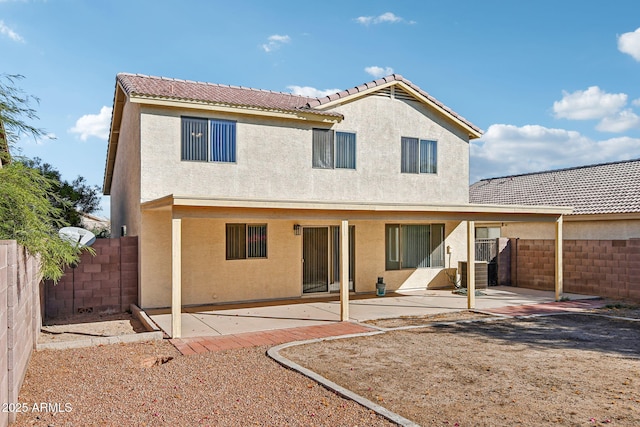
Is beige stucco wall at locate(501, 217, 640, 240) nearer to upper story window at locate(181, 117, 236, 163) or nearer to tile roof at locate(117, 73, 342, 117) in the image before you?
tile roof at locate(117, 73, 342, 117)

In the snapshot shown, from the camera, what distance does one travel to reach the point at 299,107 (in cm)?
1457

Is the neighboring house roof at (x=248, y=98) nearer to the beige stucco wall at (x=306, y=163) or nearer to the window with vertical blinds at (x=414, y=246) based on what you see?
the beige stucco wall at (x=306, y=163)

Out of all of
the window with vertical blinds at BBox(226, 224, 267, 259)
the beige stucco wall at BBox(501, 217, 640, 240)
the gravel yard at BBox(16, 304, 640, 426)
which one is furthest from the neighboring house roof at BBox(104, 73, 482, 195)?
the gravel yard at BBox(16, 304, 640, 426)

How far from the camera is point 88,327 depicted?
10367 mm

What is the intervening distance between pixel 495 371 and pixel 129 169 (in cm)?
1182

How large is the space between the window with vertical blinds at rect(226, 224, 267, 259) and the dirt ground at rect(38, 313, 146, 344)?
126 inches

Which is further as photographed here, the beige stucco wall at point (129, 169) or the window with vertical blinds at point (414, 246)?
the window with vertical blinds at point (414, 246)

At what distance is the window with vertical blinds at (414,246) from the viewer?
1593 centimetres

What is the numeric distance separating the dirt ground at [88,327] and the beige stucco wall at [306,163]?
3173mm

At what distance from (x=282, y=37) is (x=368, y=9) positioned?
407 centimetres

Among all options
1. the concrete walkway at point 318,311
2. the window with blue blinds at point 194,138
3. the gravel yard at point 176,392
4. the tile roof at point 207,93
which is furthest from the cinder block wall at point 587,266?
the gravel yard at point 176,392

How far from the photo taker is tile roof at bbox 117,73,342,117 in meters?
12.5

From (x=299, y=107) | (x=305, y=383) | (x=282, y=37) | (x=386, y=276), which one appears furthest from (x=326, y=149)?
(x=305, y=383)

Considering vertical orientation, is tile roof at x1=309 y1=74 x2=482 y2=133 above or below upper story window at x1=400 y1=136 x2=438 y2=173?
above
